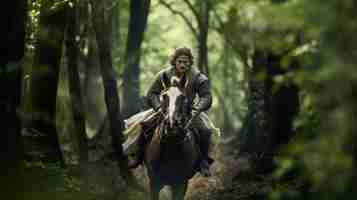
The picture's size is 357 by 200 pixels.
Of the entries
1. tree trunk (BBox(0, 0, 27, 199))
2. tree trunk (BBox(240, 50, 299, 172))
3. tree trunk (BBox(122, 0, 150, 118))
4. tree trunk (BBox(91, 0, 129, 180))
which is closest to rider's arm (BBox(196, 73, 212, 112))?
tree trunk (BBox(91, 0, 129, 180))

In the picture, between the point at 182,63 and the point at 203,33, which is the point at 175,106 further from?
the point at 203,33

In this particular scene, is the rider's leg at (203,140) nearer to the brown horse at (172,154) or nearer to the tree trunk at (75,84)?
the brown horse at (172,154)

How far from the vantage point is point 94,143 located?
1984cm

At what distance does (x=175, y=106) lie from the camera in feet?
41.1

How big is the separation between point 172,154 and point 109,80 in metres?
2.67

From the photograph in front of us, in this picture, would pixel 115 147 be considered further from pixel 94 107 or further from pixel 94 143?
pixel 94 107

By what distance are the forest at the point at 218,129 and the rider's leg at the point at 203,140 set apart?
447 mm

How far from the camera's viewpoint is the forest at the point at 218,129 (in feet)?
18.9

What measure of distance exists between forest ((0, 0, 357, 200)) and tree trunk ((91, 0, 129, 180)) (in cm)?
2

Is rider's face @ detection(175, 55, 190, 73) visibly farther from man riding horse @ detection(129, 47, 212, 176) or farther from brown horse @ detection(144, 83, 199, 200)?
brown horse @ detection(144, 83, 199, 200)

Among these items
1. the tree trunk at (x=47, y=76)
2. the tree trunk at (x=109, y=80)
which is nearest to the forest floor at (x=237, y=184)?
the tree trunk at (x=109, y=80)

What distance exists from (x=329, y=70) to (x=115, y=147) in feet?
35.5

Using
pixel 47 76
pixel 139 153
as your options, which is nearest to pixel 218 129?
pixel 139 153

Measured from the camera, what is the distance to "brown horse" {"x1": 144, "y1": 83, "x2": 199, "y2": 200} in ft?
42.2
